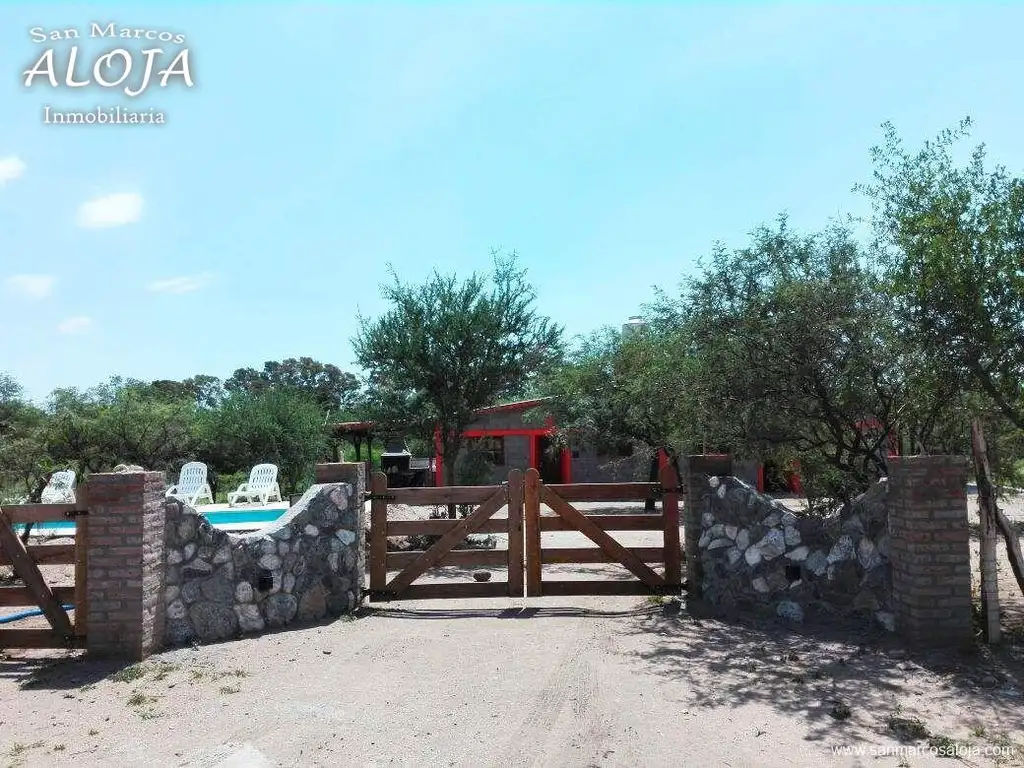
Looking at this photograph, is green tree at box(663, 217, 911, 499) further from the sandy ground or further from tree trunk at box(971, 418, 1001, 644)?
the sandy ground

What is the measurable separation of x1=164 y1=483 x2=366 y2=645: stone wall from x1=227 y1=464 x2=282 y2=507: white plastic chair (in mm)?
8799

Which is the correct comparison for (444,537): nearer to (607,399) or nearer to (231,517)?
(231,517)

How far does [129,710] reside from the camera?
205 inches

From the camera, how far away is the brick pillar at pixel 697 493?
804 centimetres

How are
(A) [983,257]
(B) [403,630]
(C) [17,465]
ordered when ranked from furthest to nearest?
(C) [17,465] < (B) [403,630] < (A) [983,257]

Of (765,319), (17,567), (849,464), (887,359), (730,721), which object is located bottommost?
(730,721)

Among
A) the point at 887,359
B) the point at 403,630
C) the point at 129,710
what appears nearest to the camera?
the point at 129,710

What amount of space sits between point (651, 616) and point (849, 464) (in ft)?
10.6

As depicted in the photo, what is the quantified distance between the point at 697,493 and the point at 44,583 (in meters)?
6.05

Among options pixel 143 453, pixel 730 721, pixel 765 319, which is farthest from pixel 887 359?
pixel 143 453

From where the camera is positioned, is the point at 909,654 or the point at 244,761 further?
the point at 909,654

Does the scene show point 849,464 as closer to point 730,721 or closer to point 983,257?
point 983,257

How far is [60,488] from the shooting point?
16.0 metres

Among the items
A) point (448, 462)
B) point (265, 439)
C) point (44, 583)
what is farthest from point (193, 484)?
point (44, 583)
